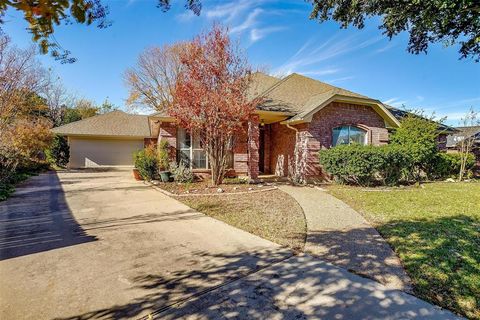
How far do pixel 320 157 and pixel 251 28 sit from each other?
6.27 meters

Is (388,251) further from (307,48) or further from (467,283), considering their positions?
(307,48)

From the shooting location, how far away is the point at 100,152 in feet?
82.5

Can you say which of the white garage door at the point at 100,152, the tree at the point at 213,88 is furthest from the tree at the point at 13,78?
the tree at the point at 213,88

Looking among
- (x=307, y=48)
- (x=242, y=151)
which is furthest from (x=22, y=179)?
(x=307, y=48)

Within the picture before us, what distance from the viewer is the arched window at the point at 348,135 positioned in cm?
1291

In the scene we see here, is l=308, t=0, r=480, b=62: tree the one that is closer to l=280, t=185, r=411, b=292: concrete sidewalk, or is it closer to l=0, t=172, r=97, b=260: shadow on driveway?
l=280, t=185, r=411, b=292: concrete sidewalk

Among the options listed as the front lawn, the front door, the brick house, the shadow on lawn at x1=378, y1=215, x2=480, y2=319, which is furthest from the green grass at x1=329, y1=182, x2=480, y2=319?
the front door

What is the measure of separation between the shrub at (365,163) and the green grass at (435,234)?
0.94 metres

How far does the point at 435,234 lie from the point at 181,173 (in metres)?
9.51

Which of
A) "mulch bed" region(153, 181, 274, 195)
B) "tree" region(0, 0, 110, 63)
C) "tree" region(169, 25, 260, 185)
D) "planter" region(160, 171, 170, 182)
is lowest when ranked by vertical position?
"mulch bed" region(153, 181, 274, 195)

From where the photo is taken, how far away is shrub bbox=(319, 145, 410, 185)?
1059 centimetres

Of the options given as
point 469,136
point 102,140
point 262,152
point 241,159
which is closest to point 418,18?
point 241,159

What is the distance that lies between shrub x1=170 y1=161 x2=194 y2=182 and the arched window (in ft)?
23.2

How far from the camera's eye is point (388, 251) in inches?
179
